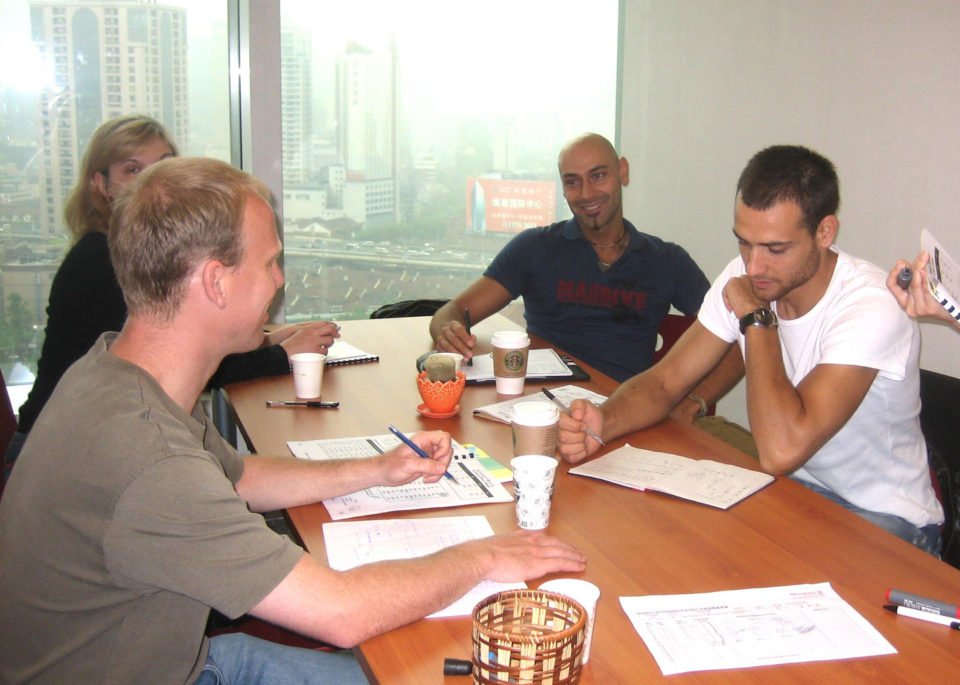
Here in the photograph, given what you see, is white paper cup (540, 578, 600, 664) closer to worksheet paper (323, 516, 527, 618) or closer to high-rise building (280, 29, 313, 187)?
worksheet paper (323, 516, 527, 618)

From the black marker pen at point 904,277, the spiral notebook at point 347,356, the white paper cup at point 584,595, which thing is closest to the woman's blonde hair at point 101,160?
the spiral notebook at point 347,356

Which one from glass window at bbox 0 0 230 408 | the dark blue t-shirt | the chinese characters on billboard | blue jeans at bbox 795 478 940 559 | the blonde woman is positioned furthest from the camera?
the chinese characters on billboard

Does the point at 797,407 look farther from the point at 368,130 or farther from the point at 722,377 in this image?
the point at 368,130

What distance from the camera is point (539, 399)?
2.32m

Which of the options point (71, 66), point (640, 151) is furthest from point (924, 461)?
point (71, 66)

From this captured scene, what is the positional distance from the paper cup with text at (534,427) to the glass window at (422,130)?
2774mm

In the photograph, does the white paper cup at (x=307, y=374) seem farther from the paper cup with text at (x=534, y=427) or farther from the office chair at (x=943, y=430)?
the office chair at (x=943, y=430)

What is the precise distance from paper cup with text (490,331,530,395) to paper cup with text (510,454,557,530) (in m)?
0.83

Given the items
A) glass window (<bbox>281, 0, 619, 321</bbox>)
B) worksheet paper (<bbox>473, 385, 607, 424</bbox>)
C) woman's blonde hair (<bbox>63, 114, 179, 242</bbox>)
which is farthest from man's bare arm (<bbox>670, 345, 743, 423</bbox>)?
glass window (<bbox>281, 0, 619, 321</bbox>)

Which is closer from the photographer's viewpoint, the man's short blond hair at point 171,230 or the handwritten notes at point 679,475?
the man's short blond hair at point 171,230

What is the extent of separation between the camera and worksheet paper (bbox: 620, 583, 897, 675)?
118 cm

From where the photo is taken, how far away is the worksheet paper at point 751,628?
1177mm

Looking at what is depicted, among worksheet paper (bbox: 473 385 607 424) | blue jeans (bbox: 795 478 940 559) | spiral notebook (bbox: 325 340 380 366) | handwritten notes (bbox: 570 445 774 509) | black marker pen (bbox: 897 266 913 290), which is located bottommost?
blue jeans (bbox: 795 478 940 559)

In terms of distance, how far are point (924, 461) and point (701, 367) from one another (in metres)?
0.57
